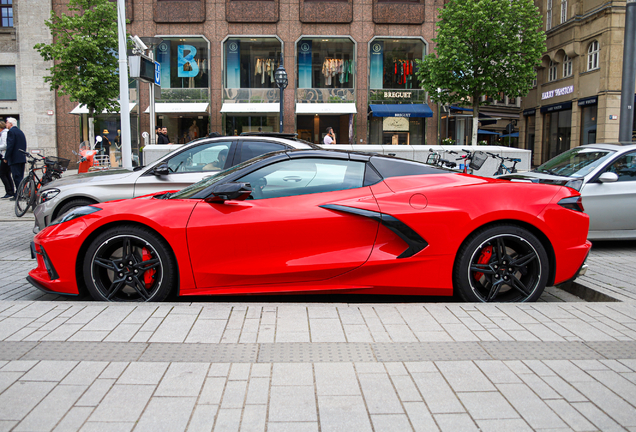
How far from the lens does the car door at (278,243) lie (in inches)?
160

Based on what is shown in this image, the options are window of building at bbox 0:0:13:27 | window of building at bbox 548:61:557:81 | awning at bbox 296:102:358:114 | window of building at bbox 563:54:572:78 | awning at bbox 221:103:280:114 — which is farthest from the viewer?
window of building at bbox 548:61:557:81

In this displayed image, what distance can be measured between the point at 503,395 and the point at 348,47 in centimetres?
2701

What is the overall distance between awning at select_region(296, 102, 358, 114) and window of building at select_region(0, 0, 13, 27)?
16.6 m

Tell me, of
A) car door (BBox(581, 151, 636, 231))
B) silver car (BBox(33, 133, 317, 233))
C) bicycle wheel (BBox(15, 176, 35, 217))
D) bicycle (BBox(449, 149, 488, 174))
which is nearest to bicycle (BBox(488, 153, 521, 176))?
bicycle (BBox(449, 149, 488, 174))

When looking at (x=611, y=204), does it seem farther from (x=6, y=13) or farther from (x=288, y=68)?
(x=6, y=13)

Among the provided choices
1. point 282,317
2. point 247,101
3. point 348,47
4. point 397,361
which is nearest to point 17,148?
point 282,317

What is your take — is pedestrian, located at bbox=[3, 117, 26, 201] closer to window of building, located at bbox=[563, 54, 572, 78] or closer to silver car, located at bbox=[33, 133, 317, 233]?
silver car, located at bbox=[33, 133, 317, 233]

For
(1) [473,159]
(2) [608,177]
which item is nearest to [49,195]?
(2) [608,177]

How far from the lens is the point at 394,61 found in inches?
1094

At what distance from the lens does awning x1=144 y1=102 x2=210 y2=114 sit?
88.3 ft

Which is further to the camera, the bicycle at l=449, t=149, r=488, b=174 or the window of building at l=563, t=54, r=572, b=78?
the window of building at l=563, t=54, r=572, b=78

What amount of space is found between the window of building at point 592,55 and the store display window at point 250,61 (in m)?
18.4

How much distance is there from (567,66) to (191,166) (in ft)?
110

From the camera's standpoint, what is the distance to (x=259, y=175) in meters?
4.34
